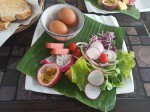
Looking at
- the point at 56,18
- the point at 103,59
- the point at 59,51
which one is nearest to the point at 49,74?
the point at 59,51

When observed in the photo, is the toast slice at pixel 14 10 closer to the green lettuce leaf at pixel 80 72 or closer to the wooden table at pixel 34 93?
the wooden table at pixel 34 93

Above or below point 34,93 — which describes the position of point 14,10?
above

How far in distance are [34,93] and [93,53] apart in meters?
0.27

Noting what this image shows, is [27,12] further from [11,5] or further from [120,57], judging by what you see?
[120,57]

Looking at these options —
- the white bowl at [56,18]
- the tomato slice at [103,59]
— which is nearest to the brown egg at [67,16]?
the white bowl at [56,18]

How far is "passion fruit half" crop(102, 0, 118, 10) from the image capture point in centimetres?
115

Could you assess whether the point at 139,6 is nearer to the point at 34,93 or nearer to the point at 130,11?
the point at 130,11

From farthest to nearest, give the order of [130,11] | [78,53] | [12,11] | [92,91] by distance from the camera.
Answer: [130,11] → [12,11] → [78,53] → [92,91]

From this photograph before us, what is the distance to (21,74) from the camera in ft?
2.87

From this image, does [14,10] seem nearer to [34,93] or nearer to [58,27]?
[58,27]

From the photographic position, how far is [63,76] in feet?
2.79

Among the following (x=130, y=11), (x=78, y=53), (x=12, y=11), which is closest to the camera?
(x=78, y=53)

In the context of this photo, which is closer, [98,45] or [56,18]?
[98,45]

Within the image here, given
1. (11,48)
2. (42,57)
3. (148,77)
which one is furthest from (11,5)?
(148,77)
